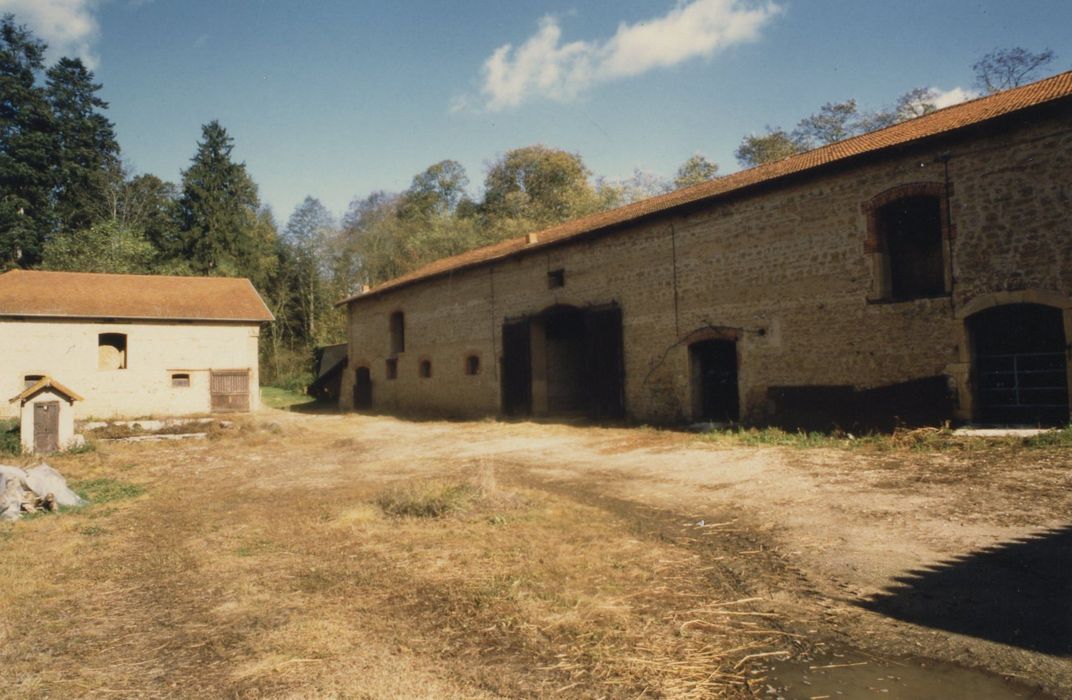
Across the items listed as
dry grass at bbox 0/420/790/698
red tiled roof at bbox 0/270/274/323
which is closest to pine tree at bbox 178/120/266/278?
red tiled roof at bbox 0/270/274/323

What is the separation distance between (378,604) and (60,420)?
12.2 metres

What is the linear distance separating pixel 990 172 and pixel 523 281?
1164 centimetres

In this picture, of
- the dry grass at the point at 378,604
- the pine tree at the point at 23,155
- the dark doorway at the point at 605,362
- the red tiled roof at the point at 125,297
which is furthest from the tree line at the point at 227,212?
the dry grass at the point at 378,604

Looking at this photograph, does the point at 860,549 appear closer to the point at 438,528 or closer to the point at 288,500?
the point at 438,528

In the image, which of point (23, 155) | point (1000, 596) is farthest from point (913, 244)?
point (23, 155)

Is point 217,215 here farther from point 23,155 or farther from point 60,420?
point 60,420

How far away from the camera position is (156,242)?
35.6 m

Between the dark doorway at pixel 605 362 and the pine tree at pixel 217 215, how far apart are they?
90.8ft

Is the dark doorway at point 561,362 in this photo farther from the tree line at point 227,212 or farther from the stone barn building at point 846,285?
the tree line at point 227,212

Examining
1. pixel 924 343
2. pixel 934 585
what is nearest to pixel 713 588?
pixel 934 585

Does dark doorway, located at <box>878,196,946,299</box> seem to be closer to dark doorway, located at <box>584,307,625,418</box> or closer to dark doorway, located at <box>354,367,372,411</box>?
dark doorway, located at <box>584,307,625,418</box>

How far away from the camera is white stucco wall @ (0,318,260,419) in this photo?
19.0 metres

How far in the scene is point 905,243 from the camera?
1086cm

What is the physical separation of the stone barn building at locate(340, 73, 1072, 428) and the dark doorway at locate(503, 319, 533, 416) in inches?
3.0
